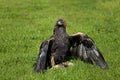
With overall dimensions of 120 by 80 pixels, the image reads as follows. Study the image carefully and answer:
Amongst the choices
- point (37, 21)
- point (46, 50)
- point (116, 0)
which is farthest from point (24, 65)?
point (116, 0)

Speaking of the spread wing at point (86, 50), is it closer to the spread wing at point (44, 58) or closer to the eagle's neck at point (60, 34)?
the eagle's neck at point (60, 34)

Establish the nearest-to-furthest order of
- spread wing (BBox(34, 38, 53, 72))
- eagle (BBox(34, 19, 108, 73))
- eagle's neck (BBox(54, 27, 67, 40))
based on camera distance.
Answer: spread wing (BBox(34, 38, 53, 72))
eagle (BBox(34, 19, 108, 73))
eagle's neck (BBox(54, 27, 67, 40))

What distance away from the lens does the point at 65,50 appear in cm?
1075

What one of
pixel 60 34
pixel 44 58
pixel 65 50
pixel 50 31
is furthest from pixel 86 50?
pixel 50 31

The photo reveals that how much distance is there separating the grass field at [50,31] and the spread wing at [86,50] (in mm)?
222

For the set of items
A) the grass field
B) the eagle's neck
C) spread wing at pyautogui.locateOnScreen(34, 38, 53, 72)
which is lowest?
the grass field

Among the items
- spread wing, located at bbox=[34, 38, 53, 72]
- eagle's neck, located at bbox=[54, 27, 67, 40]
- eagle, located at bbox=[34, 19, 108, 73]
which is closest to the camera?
spread wing, located at bbox=[34, 38, 53, 72]

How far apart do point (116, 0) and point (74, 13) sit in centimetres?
395

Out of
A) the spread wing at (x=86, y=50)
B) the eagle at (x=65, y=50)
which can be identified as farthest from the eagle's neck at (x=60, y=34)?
the spread wing at (x=86, y=50)

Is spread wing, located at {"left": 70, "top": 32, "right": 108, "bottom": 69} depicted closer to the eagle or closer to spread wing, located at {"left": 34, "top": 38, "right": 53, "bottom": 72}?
the eagle

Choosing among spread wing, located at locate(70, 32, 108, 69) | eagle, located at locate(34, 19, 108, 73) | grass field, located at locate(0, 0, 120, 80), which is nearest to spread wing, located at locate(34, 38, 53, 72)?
eagle, located at locate(34, 19, 108, 73)

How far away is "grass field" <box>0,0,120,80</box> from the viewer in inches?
392

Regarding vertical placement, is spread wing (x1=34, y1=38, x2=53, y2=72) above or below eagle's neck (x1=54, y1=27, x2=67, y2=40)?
below

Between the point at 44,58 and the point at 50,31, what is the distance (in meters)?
6.00
